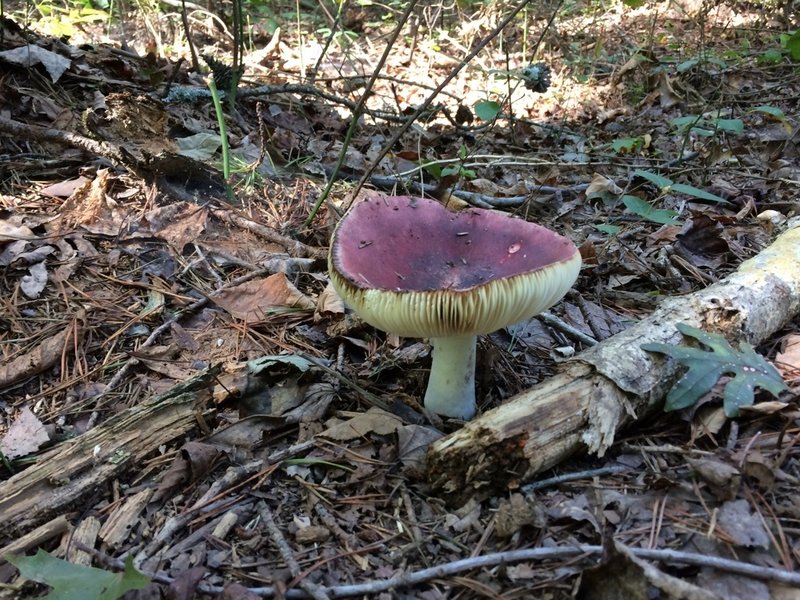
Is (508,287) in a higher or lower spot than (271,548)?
higher

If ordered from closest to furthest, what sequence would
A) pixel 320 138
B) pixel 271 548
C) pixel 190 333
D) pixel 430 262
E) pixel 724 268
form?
1. pixel 271 548
2. pixel 430 262
3. pixel 190 333
4. pixel 724 268
5. pixel 320 138

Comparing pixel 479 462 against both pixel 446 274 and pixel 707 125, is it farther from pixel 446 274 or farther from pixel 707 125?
pixel 707 125

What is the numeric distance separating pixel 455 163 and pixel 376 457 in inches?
111

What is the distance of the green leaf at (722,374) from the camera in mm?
1812

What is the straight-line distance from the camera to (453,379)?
2.15 m

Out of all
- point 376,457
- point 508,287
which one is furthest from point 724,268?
point 376,457

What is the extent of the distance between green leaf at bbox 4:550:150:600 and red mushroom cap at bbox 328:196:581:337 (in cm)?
94

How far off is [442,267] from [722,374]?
1.06m

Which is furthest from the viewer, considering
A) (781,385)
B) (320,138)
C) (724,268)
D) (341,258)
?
(320,138)

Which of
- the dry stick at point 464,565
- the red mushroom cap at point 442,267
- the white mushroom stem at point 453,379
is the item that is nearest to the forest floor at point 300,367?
the dry stick at point 464,565

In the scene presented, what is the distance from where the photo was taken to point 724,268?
3129 millimetres

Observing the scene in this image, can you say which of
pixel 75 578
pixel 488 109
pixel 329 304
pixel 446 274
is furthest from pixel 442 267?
pixel 488 109

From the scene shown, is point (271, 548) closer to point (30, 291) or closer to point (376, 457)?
point (376, 457)

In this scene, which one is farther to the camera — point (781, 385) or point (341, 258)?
point (341, 258)
